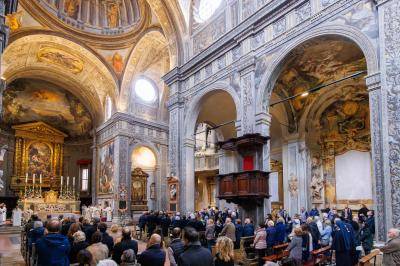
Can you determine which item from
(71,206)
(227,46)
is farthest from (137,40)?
(71,206)

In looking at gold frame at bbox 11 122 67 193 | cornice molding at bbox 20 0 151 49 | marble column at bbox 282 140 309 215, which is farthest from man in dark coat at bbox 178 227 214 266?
gold frame at bbox 11 122 67 193

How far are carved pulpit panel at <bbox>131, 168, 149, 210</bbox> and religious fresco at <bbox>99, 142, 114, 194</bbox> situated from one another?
141cm

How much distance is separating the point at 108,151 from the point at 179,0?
12.0 metres

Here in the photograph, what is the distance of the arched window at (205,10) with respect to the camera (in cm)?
1535

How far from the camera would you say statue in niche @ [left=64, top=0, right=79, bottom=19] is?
838 inches

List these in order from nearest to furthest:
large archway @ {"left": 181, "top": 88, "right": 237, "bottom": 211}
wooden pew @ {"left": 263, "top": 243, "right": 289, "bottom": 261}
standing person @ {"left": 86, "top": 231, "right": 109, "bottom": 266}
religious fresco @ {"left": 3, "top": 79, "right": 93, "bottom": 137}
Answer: standing person @ {"left": 86, "top": 231, "right": 109, "bottom": 266} < wooden pew @ {"left": 263, "top": 243, "right": 289, "bottom": 261} < large archway @ {"left": 181, "top": 88, "right": 237, "bottom": 211} < religious fresco @ {"left": 3, "top": 79, "right": 93, "bottom": 137}

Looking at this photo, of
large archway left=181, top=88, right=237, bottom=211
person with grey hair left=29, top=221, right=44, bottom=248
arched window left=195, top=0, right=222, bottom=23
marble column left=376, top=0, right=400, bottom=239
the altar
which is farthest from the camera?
the altar

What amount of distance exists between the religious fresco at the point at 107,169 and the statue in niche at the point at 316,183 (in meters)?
→ 12.7

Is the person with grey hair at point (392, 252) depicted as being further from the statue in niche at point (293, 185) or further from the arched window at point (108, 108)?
the arched window at point (108, 108)

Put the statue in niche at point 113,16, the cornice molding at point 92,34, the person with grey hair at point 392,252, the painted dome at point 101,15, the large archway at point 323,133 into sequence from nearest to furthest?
the person with grey hair at point 392,252, the large archway at point 323,133, the cornice molding at point 92,34, the painted dome at point 101,15, the statue in niche at point 113,16

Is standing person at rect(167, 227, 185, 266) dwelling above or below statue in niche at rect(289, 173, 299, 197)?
below

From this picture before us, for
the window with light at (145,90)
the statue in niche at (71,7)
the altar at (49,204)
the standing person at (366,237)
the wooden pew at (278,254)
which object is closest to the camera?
the wooden pew at (278,254)

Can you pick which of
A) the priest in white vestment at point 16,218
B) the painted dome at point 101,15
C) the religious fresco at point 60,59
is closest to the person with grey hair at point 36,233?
the priest in white vestment at point 16,218

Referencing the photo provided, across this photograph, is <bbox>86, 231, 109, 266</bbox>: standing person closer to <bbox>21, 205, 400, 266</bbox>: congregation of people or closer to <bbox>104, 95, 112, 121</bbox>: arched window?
<bbox>21, 205, 400, 266</bbox>: congregation of people
